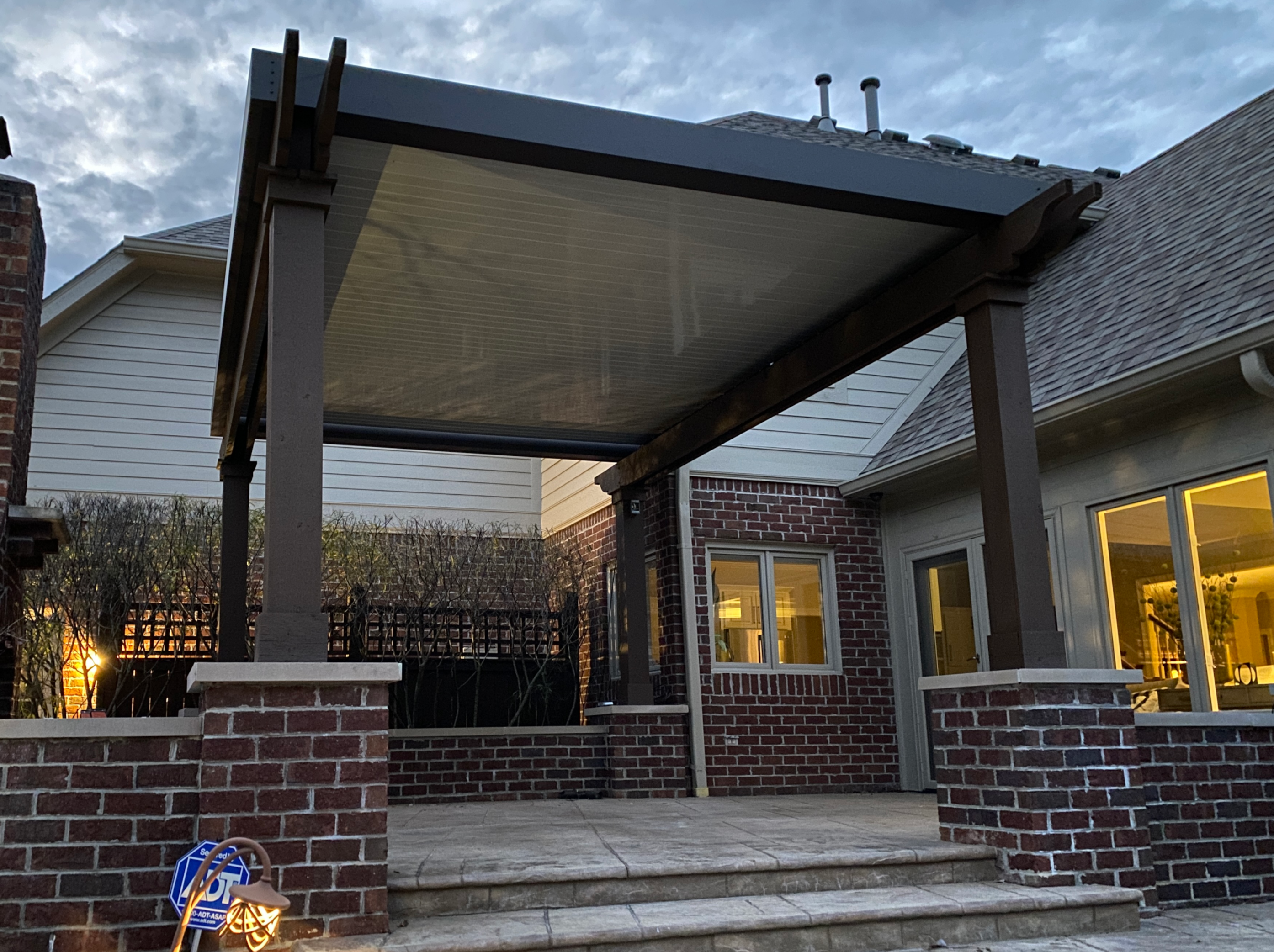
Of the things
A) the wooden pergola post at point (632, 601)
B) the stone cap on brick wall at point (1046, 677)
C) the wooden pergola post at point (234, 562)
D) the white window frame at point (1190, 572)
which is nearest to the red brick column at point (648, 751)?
the wooden pergola post at point (632, 601)

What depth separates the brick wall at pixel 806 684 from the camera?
28.7 feet

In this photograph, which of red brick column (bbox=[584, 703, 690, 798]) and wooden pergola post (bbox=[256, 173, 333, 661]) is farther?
red brick column (bbox=[584, 703, 690, 798])

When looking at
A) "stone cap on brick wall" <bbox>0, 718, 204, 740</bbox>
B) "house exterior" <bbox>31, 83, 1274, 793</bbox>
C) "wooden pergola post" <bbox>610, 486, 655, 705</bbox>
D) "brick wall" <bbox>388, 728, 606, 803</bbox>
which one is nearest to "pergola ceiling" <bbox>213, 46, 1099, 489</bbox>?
"wooden pergola post" <bbox>610, 486, 655, 705</bbox>

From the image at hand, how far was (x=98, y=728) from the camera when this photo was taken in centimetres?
359

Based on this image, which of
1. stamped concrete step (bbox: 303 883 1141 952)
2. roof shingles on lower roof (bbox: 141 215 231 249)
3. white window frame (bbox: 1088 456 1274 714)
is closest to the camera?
stamped concrete step (bbox: 303 883 1141 952)

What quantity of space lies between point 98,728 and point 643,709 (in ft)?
17.4

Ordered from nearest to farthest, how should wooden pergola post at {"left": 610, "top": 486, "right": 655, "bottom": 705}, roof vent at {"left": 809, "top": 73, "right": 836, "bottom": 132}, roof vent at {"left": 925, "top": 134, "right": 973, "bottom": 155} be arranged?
wooden pergola post at {"left": 610, "top": 486, "right": 655, "bottom": 705} → roof vent at {"left": 925, "top": 134, "right": 973, "bottom": 155} → roof vent at {"left": 809, "top": 73, "right": 836, "bottom": 132}

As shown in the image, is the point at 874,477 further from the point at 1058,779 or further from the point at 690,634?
the point at 1058,779

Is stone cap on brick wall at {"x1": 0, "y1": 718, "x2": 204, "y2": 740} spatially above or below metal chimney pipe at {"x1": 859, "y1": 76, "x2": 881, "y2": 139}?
below

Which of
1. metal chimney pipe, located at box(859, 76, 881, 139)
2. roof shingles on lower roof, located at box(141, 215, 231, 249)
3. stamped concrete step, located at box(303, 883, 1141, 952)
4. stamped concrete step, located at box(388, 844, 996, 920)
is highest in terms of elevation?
metal chimney pipe, located at box(859, 76, 881, 139)

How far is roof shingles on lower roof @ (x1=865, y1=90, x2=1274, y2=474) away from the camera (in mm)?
6520

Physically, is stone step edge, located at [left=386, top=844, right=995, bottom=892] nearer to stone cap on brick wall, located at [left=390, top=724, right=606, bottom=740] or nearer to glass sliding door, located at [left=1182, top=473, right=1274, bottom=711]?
glass sliding door, located at [left=1182, top=473, right=1274, bottom=711]

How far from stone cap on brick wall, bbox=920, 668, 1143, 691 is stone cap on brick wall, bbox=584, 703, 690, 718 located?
407 cm

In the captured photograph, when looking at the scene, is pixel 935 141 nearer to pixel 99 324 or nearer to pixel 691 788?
pixel 691 788
